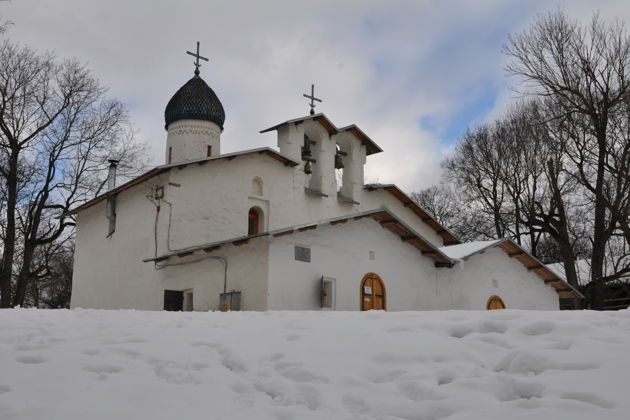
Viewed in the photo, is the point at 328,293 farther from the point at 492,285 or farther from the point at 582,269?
the point at 582,269

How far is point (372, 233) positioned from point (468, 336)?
11047mm

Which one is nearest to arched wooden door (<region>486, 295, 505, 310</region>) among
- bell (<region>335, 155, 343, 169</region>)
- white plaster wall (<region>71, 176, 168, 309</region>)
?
bell (<region>335, 155, 343, 169</region>)

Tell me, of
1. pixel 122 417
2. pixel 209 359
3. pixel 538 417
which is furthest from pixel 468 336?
pixel 122 417

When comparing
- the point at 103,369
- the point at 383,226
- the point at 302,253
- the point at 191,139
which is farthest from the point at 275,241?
the point at 191,139

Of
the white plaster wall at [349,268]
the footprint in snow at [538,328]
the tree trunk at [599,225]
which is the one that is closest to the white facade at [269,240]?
the white plaster wall at [349,268]

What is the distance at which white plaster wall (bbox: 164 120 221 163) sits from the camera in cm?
2330

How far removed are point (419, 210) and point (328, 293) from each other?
913cm

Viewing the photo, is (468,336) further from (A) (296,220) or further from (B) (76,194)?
(B) (76,194)

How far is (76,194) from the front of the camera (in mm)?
25516

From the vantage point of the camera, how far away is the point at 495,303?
19859mm

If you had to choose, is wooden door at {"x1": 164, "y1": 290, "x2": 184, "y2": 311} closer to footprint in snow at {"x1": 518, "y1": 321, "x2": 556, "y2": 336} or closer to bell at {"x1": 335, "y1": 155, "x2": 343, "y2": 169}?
bell at {"x1": 335, "y1": 155, "x2": 343, "y2": 169}

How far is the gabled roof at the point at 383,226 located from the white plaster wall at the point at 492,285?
0.98m

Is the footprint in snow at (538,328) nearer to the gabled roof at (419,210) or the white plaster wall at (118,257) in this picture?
the white plaster wall at (118,257)

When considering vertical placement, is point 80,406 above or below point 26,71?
below
